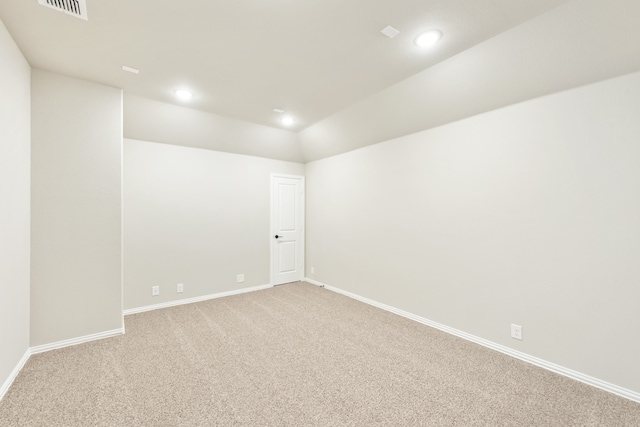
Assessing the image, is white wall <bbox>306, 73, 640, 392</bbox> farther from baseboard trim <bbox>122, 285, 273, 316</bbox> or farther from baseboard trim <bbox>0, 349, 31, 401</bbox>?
baseboard trim <bbox>0, 349, 31, 401</bbox>

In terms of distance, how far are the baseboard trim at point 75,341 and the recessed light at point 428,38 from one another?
13.7 feet

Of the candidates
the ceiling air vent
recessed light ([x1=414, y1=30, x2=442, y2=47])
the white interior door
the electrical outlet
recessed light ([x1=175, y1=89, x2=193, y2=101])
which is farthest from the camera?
the white interior door

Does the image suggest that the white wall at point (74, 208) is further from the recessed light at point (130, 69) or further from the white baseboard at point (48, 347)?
the recessed light at point (130, 69)

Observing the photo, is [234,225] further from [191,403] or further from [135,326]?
[191,403]

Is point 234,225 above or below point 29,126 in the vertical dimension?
below

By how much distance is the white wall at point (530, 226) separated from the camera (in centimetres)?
201

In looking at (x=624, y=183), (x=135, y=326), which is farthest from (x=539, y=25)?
(x=135, y=326)

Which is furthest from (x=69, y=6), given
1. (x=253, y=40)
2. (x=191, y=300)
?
(x=191, y=300)

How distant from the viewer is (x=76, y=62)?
8.04 ft

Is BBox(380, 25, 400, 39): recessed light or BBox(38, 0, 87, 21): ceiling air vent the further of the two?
BBox(380, 25, 400, 39): recessed light

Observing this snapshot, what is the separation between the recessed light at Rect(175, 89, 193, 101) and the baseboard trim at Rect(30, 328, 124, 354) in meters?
2.78

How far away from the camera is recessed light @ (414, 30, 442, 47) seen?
206 centimetres

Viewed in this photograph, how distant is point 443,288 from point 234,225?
3320 millimetres

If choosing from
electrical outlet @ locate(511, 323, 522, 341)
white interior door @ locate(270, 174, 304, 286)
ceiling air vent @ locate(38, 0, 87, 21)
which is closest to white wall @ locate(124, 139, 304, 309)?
white interior door @ locate(270, 174, 304, 286)
